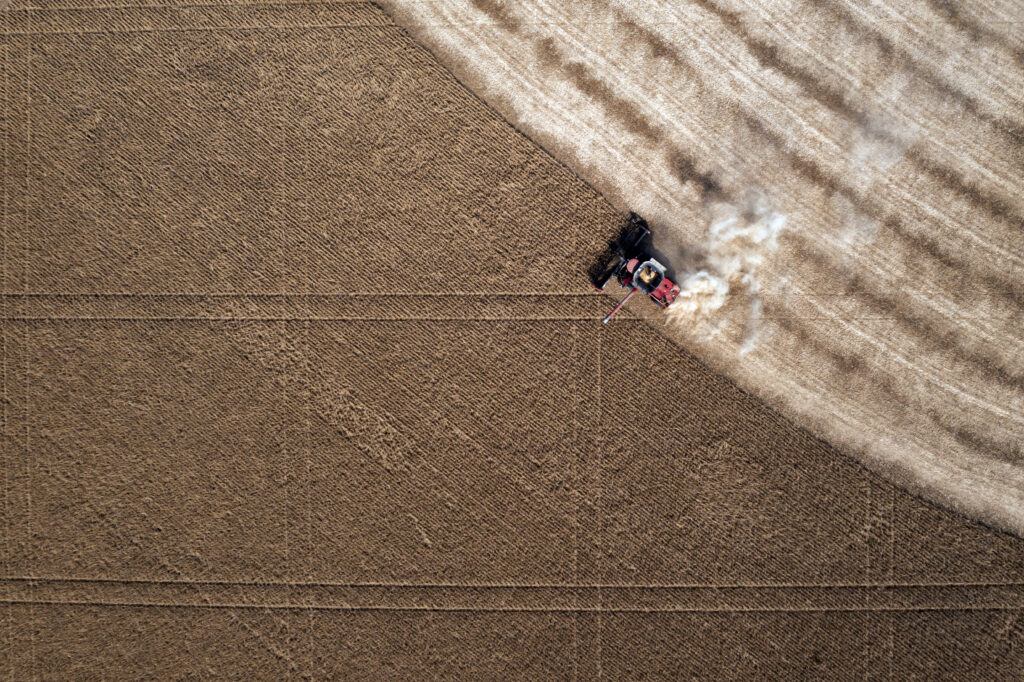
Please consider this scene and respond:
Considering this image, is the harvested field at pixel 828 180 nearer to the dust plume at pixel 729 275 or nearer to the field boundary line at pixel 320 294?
the dust plume at pixel 729 275

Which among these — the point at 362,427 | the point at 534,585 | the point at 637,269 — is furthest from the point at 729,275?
the point at 362,427

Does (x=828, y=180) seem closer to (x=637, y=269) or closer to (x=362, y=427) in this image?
(x=637, y=269)

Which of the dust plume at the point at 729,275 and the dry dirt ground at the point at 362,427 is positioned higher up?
the dust plume at the point at 729,275

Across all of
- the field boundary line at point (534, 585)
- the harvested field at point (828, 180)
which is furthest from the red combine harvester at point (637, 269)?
the field boundary line at point (534, 585)

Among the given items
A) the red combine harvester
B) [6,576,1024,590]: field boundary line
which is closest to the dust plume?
the red combine harvester

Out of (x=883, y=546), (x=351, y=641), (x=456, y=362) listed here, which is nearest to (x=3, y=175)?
(x=456, y=362)

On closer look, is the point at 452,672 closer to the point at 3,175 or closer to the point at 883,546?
the point at 883,546
